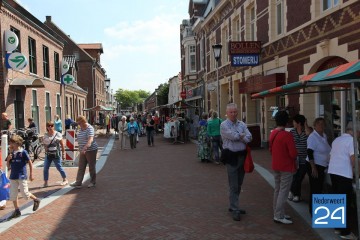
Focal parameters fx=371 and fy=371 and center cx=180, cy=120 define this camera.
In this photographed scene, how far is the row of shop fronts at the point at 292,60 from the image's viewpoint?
367 inches

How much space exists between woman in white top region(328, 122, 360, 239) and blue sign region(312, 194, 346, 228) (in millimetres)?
589

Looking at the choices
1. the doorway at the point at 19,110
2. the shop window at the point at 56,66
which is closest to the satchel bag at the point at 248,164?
the doorway at the point at 19,110

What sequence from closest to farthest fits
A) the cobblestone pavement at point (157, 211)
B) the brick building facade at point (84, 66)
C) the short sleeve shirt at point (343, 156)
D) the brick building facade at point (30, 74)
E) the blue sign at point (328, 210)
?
the blue sign at point (328, 210), the short sleeve shirt at point (343, 156), the cobblestone pavement at point (157, 211), the brick building facade at point (30, 74), the brick building facade at point (84, 66)

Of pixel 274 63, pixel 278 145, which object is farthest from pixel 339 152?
pixel 274 63

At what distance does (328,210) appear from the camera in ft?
13.4

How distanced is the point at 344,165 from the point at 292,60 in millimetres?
8770

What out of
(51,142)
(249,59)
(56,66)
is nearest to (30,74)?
(56,66)

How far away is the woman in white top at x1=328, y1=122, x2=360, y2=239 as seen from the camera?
4.60m

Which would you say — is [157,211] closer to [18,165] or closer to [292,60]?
[18,165]

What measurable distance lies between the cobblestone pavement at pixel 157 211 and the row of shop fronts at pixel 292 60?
203 centimetres

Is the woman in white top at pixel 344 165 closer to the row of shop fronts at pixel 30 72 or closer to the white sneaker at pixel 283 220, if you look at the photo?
the white sneaker at pixel 283 220

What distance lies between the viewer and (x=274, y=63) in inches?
562

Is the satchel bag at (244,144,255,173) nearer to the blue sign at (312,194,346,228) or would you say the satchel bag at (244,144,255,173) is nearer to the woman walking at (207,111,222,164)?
the blue sign at (312,194,346,228)

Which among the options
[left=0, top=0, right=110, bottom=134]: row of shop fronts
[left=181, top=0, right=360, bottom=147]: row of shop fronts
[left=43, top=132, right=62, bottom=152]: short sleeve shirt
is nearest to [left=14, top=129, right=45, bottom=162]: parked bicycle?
[left=0, top=0, right=110, bottom=134]: row of shop fronts
